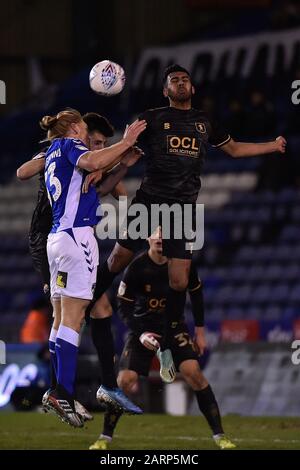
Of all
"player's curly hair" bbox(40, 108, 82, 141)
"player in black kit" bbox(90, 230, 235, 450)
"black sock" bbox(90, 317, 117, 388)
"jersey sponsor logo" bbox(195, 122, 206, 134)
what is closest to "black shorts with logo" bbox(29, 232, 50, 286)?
"black sock" bbox(90, 317, 117, 388)

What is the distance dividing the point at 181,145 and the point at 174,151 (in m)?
0.08

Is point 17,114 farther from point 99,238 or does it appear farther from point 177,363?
point 177,363

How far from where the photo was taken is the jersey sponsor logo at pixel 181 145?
11.1m

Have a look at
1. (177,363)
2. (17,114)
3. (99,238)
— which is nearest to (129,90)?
(17,114)

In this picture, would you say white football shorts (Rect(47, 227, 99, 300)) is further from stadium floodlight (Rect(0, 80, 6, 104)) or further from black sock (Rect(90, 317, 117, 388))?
stadium floodlight (Rect(0, 80, 6, 104))

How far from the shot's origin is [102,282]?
1127cm

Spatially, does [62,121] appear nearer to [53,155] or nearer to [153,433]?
[53,155]

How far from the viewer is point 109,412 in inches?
460

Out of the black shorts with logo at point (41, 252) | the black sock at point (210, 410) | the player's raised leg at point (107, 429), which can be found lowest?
the player's raised leg at point (107, 429)

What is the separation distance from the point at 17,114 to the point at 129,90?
2.90 m

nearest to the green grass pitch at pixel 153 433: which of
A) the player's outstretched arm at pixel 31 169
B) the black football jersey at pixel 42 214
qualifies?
the black football jersey at pixel 42 214

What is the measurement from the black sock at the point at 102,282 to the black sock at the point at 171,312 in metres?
0.55

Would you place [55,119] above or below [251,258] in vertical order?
above

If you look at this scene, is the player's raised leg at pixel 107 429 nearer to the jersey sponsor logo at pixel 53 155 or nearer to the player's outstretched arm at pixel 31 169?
the player's outstretched arm at pixel 31 169
